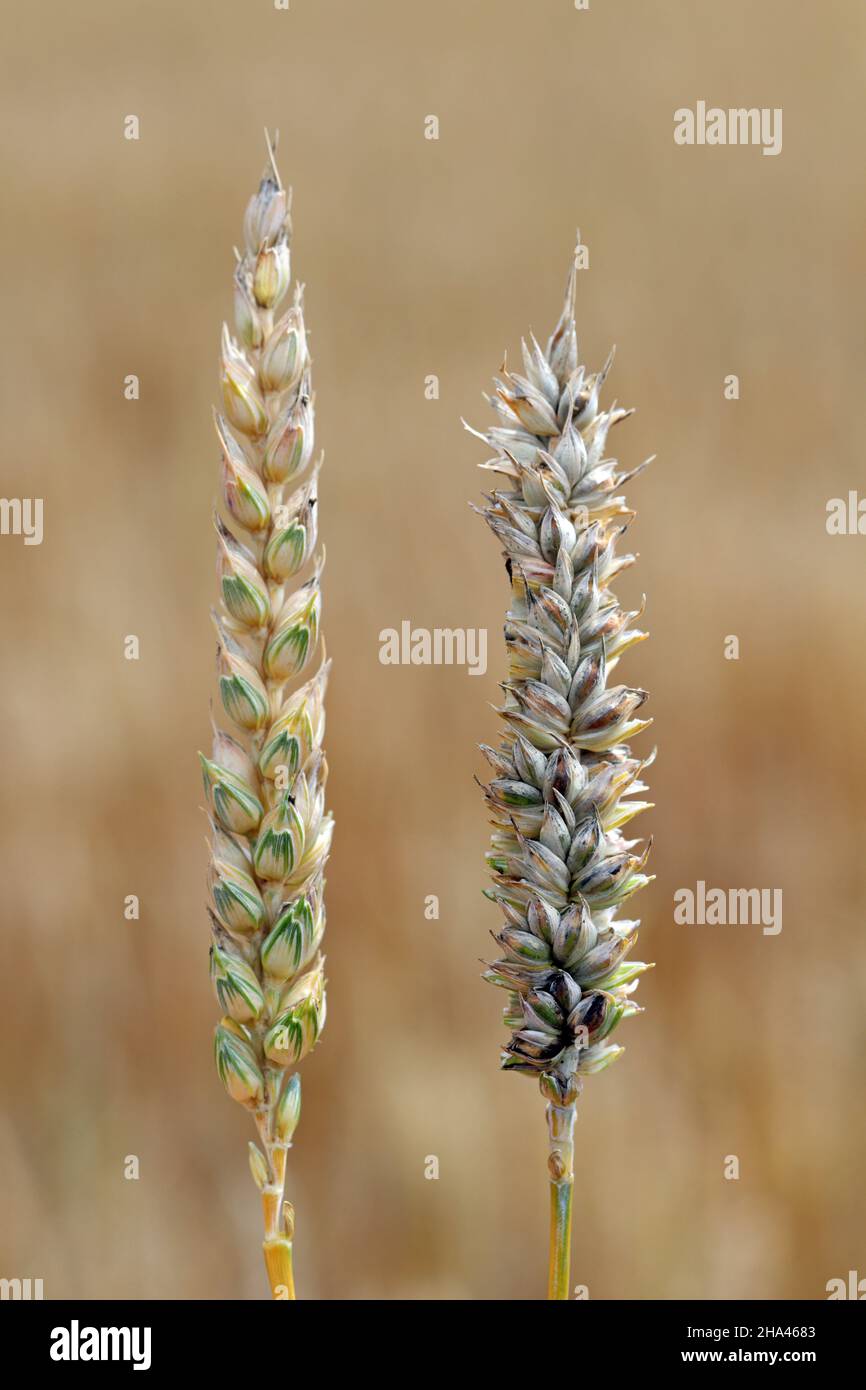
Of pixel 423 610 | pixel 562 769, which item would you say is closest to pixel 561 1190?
pixel 562 769

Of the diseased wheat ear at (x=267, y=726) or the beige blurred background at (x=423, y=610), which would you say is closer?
the diseased wheat ear at (x=267, y=726)

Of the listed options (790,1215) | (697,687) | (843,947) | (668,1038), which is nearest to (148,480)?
(697,687)

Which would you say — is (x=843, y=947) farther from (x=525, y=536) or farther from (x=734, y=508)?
(x=525, y=536)

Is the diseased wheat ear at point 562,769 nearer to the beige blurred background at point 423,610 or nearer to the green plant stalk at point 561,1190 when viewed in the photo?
the green plant stalk at point 561,1190

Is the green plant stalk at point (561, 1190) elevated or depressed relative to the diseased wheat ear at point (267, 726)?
depressed

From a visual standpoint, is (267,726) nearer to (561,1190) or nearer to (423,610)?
(561,1190)

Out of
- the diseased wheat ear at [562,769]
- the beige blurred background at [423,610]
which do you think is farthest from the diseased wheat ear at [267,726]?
the beige blurred background at [423,610]
